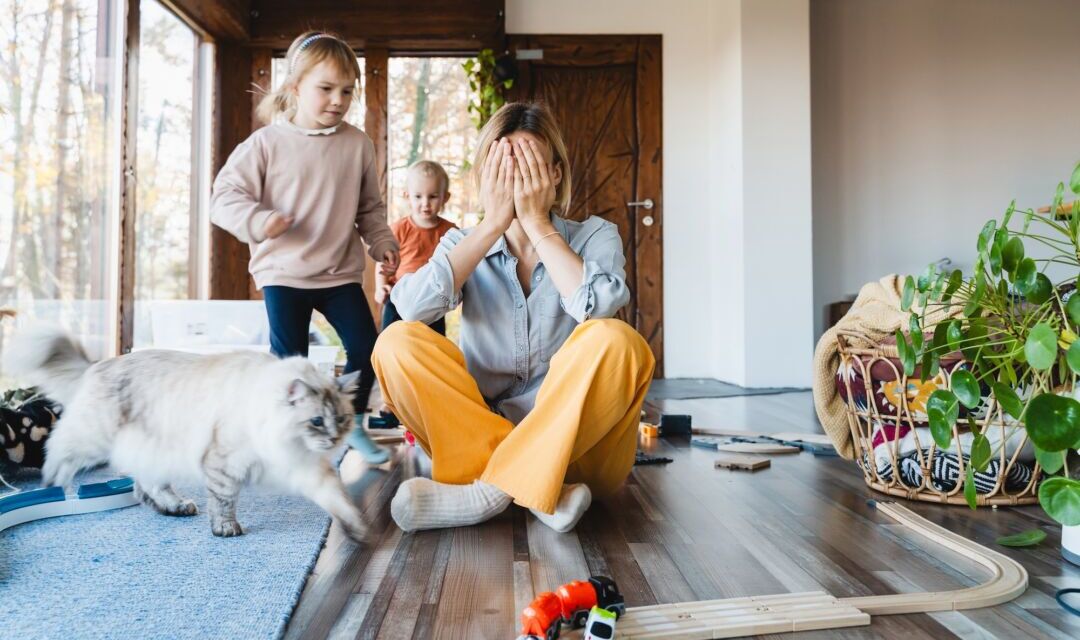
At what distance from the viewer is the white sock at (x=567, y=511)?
1375 millimetres

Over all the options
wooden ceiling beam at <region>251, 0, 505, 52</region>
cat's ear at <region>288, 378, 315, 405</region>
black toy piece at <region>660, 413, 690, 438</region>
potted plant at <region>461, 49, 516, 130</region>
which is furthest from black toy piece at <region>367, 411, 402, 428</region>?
wooden ceiling beam at <region>251, 0, 505, 52</region>

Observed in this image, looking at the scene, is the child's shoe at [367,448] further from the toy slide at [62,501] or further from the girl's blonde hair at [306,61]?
the girl's blonde hair at [306,61]

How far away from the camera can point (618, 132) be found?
480 centimetres

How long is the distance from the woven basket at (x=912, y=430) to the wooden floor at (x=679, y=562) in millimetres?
41

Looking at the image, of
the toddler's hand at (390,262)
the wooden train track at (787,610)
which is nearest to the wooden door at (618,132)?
the toddler's hand at (390,262)

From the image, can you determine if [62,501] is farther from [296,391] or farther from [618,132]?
[618,132]

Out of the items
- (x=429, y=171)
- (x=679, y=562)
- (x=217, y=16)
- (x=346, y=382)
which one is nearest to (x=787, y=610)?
(x=679, y=562)

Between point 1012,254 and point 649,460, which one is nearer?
point 1012,254

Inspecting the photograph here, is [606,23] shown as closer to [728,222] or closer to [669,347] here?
[728,222]

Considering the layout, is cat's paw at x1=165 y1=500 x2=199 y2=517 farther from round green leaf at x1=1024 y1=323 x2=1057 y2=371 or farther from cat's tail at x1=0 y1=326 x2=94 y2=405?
round green leaf at x1=1024 y1=323 x2=1057 y2=371

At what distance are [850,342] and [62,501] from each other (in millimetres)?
1678

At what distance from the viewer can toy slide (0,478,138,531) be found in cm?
141

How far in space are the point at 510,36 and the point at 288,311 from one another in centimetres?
310

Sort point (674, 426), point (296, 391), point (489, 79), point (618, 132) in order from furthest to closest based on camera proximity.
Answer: point (618, 132), point (489, 79), point (674, 426), point (296, 391)
